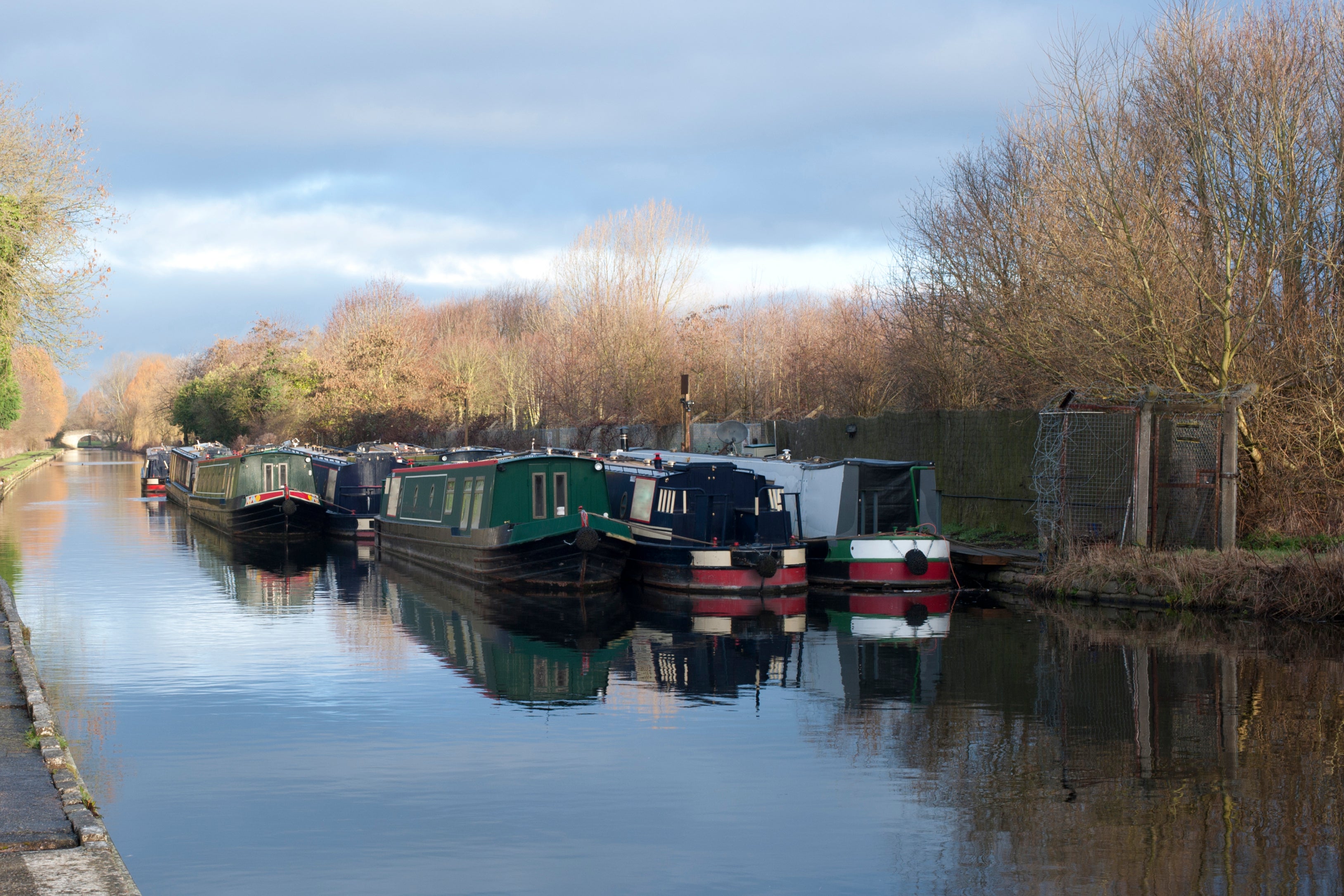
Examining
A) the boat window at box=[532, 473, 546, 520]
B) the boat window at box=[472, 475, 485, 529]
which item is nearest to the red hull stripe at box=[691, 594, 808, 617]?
the boat window at box=[532, 473, 546, 520]

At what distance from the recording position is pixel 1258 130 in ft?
61.1

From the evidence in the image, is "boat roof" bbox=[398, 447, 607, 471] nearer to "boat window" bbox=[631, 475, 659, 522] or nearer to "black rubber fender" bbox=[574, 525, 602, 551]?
"boat window" bbox=[631, 475, 659, 522]

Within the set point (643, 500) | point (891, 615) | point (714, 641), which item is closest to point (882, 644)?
point (714, 641)

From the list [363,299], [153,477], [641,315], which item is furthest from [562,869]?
[363,299]

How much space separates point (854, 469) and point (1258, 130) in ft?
27.0

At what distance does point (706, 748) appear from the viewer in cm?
1095

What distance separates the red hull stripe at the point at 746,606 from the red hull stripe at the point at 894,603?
2.79 ft

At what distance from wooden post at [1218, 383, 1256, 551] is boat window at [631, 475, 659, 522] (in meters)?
9.52

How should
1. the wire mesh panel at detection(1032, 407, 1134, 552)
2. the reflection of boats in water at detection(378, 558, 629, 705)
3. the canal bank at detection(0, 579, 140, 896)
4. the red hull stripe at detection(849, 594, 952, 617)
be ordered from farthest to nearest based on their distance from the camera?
the red hull stripe at detection(849, 594, 952, 617) → the wire mesh panel at detection(1032, 407, 1134, 552) → the reflection of boats in water at detection(378, 558, 629, 705) → the canal bank at detection(0, 579, 140, 896)

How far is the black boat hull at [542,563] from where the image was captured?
21453 mm

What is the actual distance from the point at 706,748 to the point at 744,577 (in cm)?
1001

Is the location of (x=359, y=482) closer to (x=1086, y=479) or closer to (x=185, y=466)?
(x=185, y=466)

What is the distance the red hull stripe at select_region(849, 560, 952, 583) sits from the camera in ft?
69.4

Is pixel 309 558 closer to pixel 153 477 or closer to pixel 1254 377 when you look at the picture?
Result: pixel 1254 377
